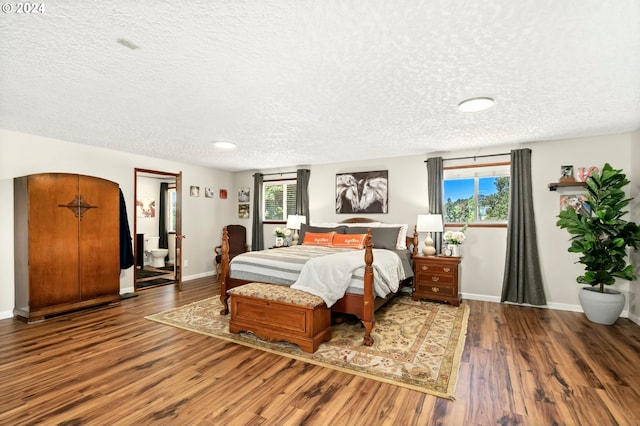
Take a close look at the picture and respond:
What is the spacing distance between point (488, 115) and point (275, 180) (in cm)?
463

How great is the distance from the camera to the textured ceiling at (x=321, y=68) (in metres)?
1.63

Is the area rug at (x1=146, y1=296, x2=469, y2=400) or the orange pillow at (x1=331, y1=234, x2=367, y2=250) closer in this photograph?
the area rug at (x1=146, y1=296, x2=469, y2=400)

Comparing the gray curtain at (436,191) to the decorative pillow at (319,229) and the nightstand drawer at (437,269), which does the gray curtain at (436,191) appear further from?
the decorative pillow at (319,229)

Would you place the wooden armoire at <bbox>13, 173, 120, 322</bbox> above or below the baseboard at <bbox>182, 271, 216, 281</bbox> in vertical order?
above

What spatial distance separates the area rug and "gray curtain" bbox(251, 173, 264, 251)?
101 inches

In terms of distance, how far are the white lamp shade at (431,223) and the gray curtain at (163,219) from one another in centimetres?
669

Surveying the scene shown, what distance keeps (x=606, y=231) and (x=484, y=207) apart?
4.92 feet

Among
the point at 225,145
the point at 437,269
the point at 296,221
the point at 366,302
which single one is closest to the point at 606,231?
the point at 437,269

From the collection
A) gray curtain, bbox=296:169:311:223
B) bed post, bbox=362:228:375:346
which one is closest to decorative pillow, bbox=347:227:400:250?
bed post, bbox=362:228:375:346

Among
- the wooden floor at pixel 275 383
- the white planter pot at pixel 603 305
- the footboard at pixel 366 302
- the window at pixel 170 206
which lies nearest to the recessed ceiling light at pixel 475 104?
the footboard at pixel 366 302

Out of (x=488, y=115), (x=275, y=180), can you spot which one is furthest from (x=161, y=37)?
Answer: (x=275, y=180)

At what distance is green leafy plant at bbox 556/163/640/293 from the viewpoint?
3.52 m

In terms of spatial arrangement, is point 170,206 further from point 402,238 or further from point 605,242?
point 605,242

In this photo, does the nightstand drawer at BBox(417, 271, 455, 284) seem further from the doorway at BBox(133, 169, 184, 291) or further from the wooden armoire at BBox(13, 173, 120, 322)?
the doorway at BBox(133, 169, 184, 291)
